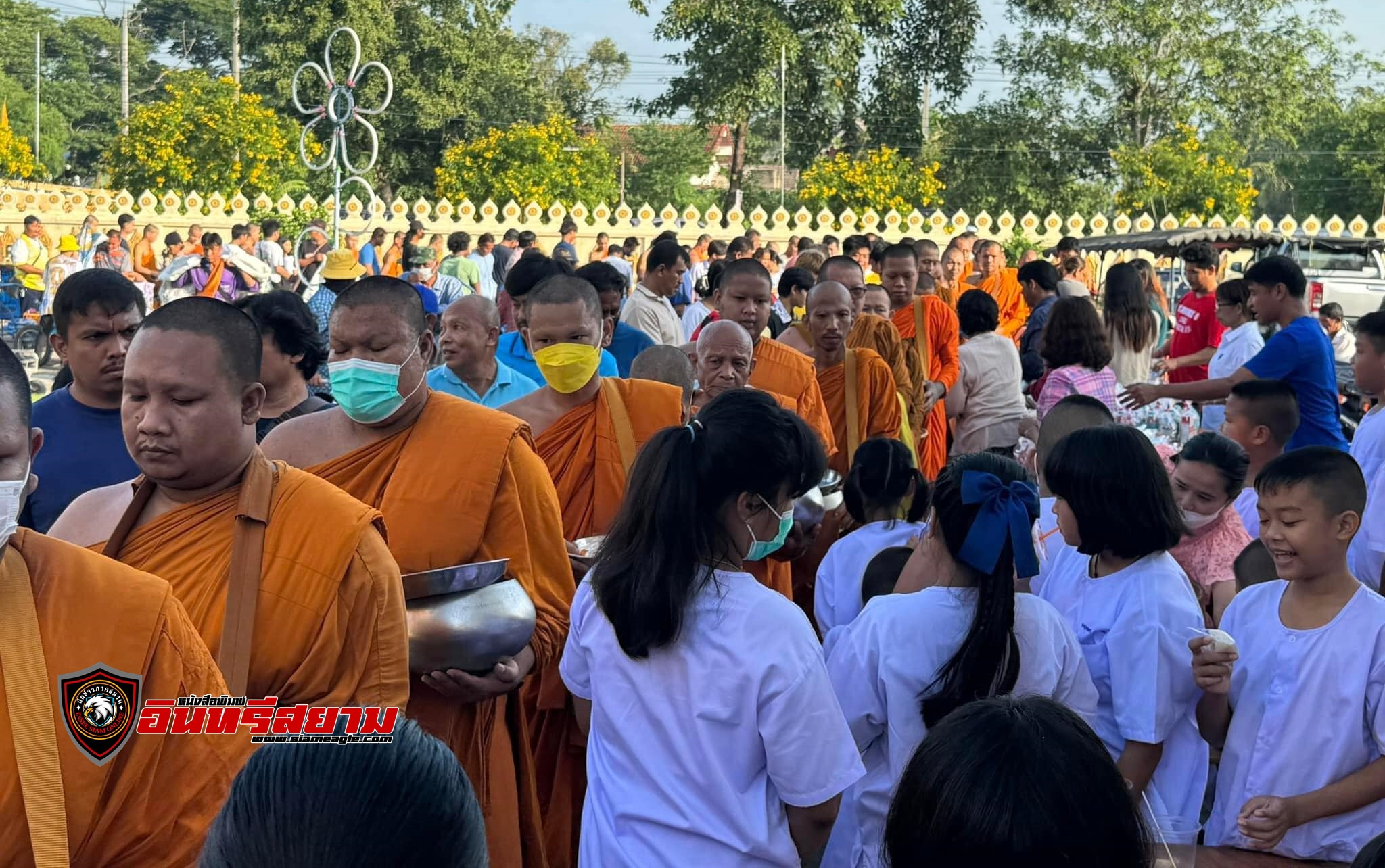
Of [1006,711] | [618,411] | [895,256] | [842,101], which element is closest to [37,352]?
[895,256]

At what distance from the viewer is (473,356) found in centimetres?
515

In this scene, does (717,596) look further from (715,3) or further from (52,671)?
(715,3)

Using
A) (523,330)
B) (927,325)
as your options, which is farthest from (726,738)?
(927,325)

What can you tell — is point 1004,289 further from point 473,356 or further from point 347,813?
point 347,813

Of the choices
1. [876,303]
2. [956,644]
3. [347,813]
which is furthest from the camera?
[876,303]

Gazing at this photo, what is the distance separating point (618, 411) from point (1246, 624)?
1.93 m

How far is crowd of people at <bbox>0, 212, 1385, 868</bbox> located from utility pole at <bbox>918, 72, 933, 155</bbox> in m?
34.3

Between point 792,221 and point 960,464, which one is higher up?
point 792,221

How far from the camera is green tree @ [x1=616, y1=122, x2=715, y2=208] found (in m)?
48.2

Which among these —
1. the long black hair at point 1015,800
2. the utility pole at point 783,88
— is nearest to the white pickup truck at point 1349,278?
the long black hair at point 1015,800

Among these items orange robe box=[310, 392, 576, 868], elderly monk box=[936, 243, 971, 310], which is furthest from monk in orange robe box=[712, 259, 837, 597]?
elderly monk box=[936, 243, 971, 310]

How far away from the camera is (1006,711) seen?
4.68 ft

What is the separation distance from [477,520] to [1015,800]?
2.09 metres

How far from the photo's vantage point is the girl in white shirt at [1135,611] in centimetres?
297
